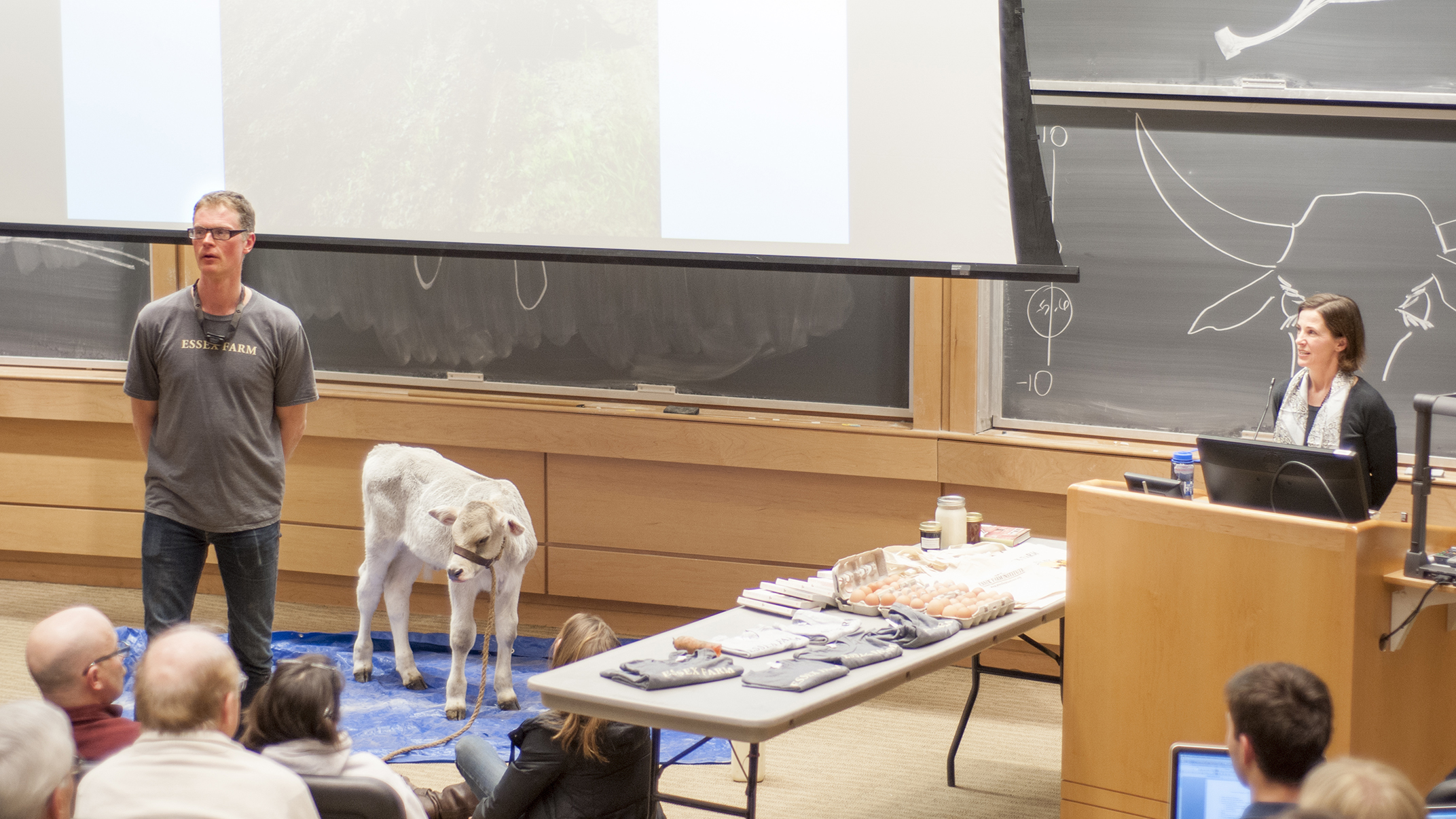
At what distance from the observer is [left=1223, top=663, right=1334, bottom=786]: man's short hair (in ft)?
6.99

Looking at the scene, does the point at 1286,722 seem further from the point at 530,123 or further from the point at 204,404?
the point at 530,123

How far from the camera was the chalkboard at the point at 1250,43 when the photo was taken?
14.4 feet

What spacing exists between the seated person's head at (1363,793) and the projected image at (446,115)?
3.50 m

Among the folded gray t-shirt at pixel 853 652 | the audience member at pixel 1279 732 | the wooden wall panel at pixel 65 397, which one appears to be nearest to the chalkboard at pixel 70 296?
the wooden wall panel at pixel 65 397

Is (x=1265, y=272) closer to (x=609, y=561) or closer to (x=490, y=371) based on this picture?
(x=609, y=561)

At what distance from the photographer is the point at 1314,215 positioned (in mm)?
4594

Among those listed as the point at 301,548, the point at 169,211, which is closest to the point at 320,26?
the point at 169,211

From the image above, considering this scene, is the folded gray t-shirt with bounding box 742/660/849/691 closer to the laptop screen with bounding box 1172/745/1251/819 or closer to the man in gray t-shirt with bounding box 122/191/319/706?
the laptop screen with bounding box 1172/745/1251/819

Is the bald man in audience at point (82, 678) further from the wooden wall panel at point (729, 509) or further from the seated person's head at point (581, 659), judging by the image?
the wooden wall panel at point (729, 509)

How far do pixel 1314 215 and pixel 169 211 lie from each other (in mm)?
4189

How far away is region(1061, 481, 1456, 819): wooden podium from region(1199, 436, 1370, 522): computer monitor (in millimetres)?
54

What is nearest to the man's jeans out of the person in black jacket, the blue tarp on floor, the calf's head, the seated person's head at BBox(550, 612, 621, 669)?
the blue tarp on floor

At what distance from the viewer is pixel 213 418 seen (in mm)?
3863

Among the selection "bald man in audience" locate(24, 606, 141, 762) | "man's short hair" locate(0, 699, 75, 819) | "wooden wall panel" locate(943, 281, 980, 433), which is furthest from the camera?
"wooden wall panel" locate(943, 281, 980, 433)
